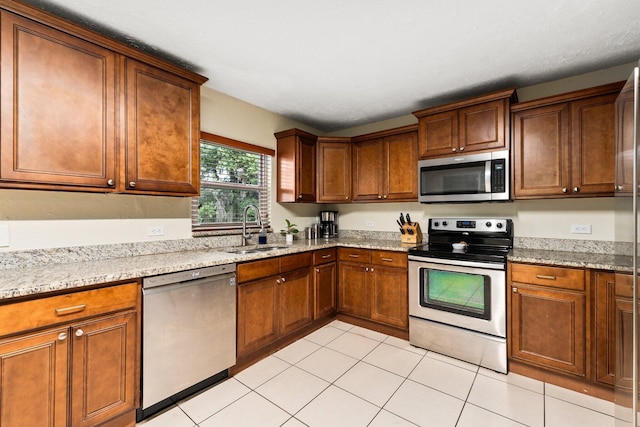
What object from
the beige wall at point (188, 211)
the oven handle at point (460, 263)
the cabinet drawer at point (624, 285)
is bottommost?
the oven handle at point (460, 263)

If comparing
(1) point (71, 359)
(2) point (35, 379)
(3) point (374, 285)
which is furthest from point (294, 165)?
(2) point (35, 379)

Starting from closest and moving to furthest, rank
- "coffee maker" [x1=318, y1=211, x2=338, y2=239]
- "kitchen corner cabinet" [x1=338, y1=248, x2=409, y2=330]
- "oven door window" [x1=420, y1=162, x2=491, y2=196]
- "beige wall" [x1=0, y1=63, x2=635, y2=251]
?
"beige wall" [x1=0, y1=63, x2=635, y2=251]
"oven door window" [x1=420, y1=162, x2=491, y2=196]
"kitchen corner cabinet" [x1=338, y1=248, x2=409, y2=330]
"coffee maker" [x1=318, y1=211, x2=338, y2=239]

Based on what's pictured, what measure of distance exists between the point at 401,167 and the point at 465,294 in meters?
1.53

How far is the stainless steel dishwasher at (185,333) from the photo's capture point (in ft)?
5.67

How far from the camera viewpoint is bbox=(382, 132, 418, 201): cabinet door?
316 cm

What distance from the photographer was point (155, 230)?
7.72 feet

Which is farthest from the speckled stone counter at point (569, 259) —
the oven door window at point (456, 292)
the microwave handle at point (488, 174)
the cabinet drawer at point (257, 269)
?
the cabinet drawer at point (257, 269)

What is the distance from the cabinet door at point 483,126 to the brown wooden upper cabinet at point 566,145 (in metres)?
0.11

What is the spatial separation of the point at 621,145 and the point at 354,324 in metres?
2.71

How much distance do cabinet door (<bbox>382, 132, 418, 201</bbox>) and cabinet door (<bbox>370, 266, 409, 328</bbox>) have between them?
89cm

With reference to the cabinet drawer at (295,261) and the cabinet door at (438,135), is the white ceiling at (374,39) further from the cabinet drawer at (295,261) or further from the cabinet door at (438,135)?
the cabinet drawer at (295,261)

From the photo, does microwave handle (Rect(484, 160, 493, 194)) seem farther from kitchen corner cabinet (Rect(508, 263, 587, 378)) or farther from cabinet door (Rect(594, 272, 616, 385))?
cabinet door (Rect(594, 272, 616, 385))

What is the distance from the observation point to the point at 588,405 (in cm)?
190

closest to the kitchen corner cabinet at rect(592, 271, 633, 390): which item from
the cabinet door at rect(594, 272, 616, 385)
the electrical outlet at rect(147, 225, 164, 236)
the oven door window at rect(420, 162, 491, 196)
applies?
the cabinet door at rect(594, 272, 616, 385)
